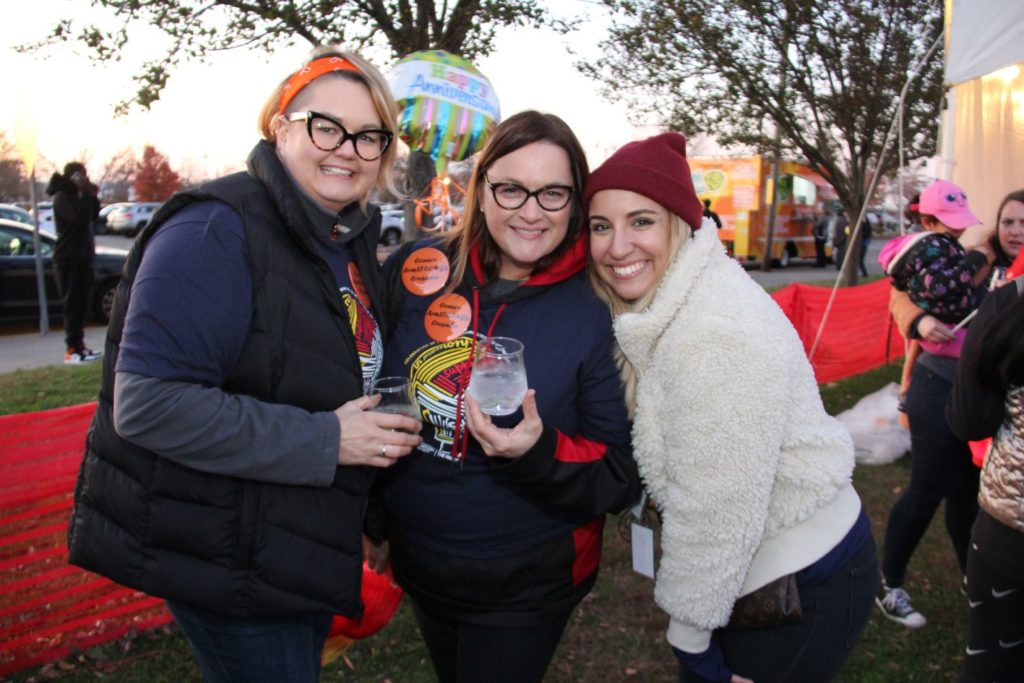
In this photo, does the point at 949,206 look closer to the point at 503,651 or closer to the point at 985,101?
the point at 985,101

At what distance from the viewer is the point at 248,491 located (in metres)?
1.60

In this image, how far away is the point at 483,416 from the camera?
1.73 metres

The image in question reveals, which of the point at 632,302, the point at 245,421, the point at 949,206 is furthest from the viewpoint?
the point at 949,206

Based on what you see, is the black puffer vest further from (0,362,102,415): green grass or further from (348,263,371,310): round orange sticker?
(0,362,102,415): green grass

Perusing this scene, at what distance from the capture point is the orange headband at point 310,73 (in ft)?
5.95

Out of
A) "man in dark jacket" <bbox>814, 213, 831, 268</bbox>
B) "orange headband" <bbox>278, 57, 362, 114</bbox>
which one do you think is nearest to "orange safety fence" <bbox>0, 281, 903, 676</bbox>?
"orange headband" <bbox>278, 57, 362, 114</bbox>

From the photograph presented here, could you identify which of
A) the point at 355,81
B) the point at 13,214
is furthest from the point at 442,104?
the point at 13,214

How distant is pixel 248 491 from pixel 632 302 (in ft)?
3.61

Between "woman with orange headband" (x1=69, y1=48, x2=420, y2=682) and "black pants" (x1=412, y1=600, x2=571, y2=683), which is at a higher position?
"woman with orange headband" (x1=69, y1=48, x2=420, y2=682)

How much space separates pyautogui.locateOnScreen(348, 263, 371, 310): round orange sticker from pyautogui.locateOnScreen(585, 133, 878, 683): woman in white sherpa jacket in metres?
0.65

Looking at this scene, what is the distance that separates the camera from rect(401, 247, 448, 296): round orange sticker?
214cm

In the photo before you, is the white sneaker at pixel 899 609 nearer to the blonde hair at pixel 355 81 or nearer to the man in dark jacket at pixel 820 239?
the blonde hair at pixel 355 81

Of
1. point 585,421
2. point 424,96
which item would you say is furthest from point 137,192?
point 585,421

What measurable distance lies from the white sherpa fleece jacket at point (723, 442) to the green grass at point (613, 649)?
70.5 inches
